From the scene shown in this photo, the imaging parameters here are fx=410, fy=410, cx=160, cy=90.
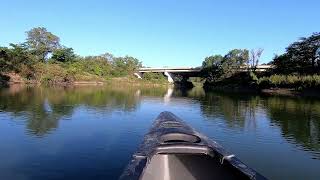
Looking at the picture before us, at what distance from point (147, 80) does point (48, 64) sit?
44.0 metres

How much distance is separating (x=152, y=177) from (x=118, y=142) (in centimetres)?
835

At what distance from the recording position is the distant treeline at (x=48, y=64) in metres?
83.2

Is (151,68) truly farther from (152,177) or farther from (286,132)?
(152,177)

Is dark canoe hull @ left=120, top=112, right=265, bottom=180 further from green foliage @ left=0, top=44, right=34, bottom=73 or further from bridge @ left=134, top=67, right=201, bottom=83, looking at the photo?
bridge @ left=134, top=67, right=201, bottom=83

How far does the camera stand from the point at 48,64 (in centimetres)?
9394

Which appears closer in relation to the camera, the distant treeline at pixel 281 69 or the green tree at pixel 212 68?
the distant treeline at pixel 281 69

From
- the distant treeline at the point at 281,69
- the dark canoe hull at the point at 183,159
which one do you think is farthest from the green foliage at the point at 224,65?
the dark canoe hull at the point at 183,159

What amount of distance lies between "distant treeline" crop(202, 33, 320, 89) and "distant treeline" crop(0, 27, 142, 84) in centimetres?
3377

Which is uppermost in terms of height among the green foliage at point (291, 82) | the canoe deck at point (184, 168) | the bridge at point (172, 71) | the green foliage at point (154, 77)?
the bridge at point (172, 71)

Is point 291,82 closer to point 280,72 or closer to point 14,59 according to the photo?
point 280,72

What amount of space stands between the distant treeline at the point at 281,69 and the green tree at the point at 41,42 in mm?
45709

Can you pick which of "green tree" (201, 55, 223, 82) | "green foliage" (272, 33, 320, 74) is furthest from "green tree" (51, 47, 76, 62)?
"green foliage" (272, 33, 320, 74)

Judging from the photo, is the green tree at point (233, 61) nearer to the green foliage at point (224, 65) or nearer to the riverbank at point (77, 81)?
the green foliage at point (224, 65)

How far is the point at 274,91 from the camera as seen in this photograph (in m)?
79.9
